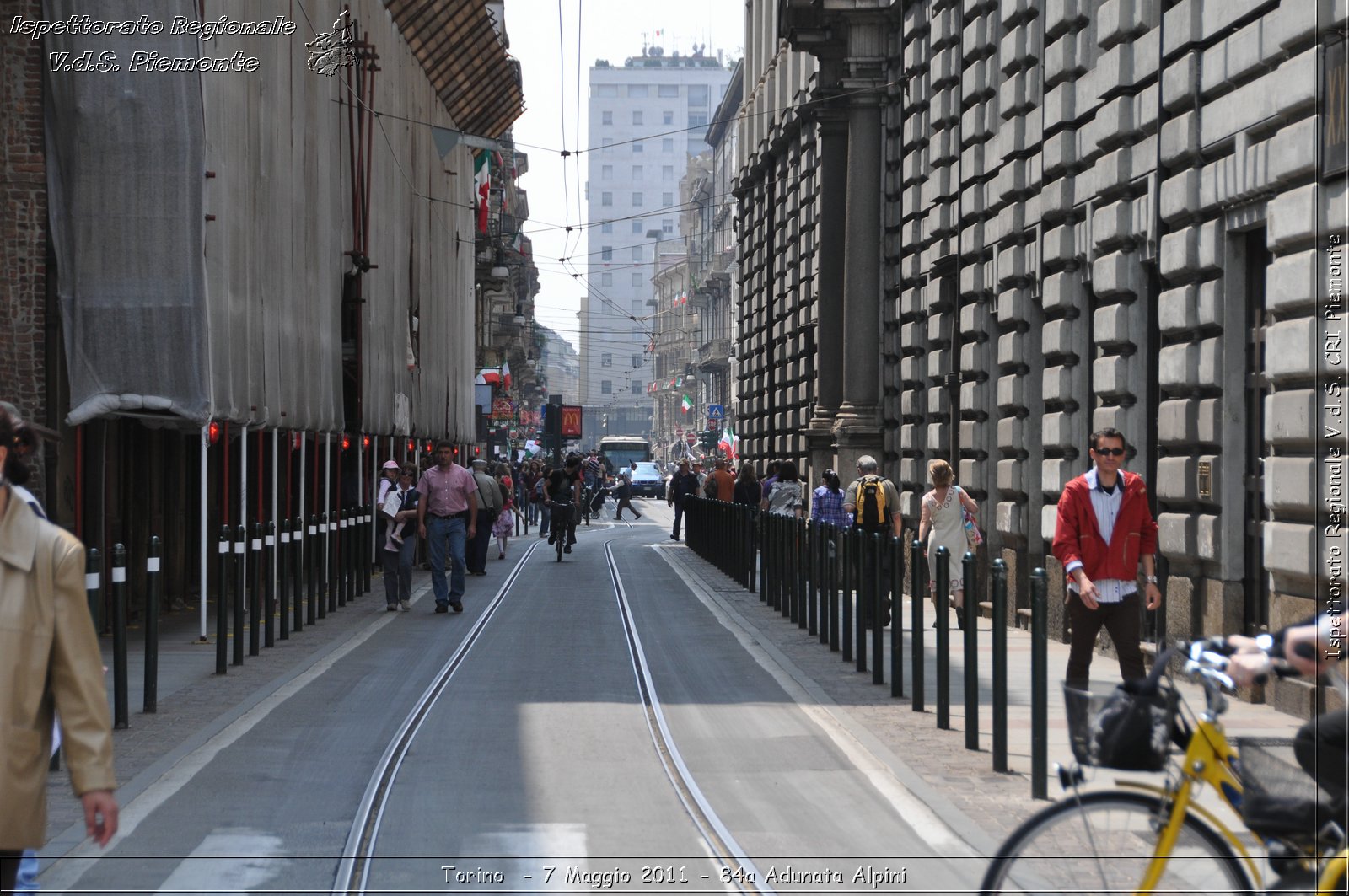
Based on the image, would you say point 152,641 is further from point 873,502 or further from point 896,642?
point 873,502

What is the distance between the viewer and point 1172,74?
13.1 metres

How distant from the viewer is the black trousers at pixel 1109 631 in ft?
29.8

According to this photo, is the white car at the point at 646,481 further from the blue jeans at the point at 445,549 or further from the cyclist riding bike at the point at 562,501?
the blue jeans at the point at 445,549

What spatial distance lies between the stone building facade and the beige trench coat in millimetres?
7575

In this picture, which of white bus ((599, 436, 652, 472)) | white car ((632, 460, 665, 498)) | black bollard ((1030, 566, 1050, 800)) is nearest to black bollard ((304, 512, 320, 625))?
black bollard ((1030, 566, 1050, 800))

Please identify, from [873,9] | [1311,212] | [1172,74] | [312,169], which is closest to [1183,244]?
[1172,74]

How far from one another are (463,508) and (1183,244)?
8786mm

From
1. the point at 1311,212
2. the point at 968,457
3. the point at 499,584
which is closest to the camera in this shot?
the point at 1311,212

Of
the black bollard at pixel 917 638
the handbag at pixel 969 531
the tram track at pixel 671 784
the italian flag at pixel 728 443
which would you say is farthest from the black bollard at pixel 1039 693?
the italian flag at pixel 728 443

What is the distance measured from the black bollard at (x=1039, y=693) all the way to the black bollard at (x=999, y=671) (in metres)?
0.39

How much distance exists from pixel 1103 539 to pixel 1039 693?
4.05 feet

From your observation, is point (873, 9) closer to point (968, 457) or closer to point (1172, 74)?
point (968, 457)

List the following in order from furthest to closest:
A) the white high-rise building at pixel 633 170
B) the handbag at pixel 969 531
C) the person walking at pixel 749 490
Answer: the white high-rise building at pixel 633 170, the person walking at pixel 749 490, the handbag at pixel 969 531

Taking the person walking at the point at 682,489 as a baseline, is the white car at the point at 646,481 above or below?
below
